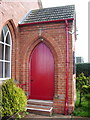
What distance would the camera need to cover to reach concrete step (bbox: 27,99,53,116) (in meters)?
4.66

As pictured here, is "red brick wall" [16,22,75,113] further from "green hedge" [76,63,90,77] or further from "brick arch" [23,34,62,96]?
"green hedge" [76,63,90,77]

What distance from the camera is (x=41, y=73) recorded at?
213 inches

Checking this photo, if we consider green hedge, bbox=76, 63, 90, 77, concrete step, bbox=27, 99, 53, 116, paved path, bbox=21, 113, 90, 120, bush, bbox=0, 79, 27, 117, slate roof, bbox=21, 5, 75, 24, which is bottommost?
paved path, bbox=21, 113, 90, 120

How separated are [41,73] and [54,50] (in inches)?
49.0

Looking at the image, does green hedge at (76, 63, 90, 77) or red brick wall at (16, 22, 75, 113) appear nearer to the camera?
red brick wall at (16, 22, 75, 113)

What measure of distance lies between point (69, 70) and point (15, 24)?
3.21m

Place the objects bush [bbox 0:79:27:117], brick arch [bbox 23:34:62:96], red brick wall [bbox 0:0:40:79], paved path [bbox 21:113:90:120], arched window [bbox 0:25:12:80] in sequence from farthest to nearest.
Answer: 1. brick arch [bbox 23:34:62:96]
2. arched window [bbox 0:25:12:80]
3. red brick wall [bbox 0:0:40:79]
4. paved path [bbox 21:113:90:120]
5. bush [bbox 0:79:27:117]

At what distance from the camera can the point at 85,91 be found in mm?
5473

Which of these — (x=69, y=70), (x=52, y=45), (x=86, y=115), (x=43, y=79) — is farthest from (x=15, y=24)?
(x=86, y=115)

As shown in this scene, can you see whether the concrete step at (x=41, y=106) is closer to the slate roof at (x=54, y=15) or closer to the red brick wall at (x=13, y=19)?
the red brick wall at (x=13, y=19)

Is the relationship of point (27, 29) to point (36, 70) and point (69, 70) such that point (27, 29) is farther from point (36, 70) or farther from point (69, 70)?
point (69, 70)

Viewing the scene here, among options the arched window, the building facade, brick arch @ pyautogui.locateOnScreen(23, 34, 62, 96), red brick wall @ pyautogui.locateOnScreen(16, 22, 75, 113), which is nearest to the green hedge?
the building facade

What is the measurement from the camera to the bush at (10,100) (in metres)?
3.79

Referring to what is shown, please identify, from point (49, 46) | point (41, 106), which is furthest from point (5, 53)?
point (41, 106)
